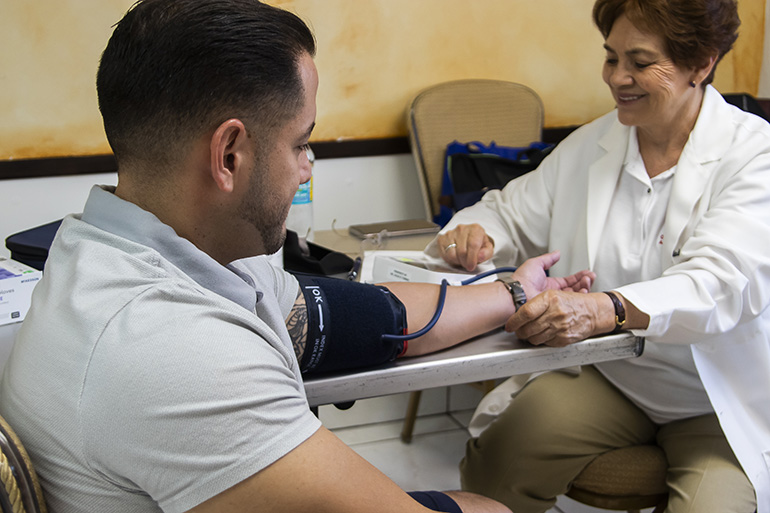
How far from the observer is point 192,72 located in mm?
782

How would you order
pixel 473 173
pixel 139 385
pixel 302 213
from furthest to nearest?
pixel 473 173
pixel 302 213
pixel 139 385

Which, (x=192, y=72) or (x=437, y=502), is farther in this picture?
(x=437, y=502)

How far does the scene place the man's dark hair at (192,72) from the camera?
0.78m

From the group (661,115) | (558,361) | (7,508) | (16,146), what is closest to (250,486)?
(7,508)

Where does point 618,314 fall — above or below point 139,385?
below

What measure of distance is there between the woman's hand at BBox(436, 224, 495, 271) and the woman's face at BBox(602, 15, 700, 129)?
39 cm

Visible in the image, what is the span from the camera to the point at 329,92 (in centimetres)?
255

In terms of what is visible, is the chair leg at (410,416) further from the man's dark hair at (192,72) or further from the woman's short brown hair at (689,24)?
the man's dark hair at (192,72)

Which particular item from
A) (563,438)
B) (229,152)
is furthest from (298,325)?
(563,438)

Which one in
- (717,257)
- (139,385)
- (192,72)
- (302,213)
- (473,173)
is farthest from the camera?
(473,173)

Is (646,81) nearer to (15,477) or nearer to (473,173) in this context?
(473,173)

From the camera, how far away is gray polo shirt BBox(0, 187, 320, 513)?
2.18 feet

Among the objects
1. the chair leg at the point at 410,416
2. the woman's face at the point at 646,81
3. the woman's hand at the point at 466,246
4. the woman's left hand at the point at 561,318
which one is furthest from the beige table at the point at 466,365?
the chair leg at the point at 410,416

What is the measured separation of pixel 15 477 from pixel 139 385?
157mm
